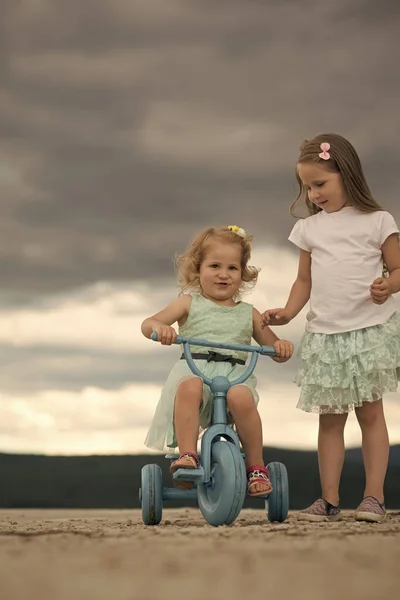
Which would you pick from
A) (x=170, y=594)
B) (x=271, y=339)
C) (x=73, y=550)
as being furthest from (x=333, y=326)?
(x=170, y=594)

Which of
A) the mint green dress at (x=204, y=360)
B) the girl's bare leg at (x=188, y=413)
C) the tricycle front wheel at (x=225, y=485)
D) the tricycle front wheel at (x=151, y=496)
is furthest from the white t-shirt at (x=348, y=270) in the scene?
the tricycle front wheel at (x=151, y=496)

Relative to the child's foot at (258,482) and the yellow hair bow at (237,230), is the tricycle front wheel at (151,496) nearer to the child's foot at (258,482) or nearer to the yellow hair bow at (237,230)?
the child's foot at (258,482)

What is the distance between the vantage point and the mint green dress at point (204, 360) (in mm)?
4129

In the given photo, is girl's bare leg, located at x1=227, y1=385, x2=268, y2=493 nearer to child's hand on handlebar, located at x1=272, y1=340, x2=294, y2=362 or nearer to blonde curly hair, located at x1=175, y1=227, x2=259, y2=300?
child's hand on handlebar, located at x1=272, y1=340, x2=294, y2=362

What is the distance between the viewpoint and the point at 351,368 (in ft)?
13.9

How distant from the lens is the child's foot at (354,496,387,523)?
161 inches

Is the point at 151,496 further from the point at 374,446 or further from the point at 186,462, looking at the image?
the point at 374,446

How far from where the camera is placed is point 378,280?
4.14 metres

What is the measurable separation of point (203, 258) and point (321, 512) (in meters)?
1.30

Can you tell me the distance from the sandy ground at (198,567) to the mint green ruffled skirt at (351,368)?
4.67 feet

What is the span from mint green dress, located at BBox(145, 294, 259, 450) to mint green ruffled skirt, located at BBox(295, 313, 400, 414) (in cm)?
32

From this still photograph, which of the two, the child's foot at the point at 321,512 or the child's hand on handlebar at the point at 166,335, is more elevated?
the child's hand on handlebar at the point at 166,335

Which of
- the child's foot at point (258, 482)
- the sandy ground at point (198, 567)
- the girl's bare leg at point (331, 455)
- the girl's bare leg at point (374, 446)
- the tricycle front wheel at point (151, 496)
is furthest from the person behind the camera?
the girl's bare leg at point (331, 455)

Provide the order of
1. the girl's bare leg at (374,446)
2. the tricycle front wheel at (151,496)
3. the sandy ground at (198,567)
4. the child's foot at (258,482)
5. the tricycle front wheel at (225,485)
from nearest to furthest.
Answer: the sandy ground at (198,567) → the tricycle front wheel at (225,485) → the child's foot at (258,482) → the tricycle front wheel at (151,496) → the girl's bare leg at (374,446)
